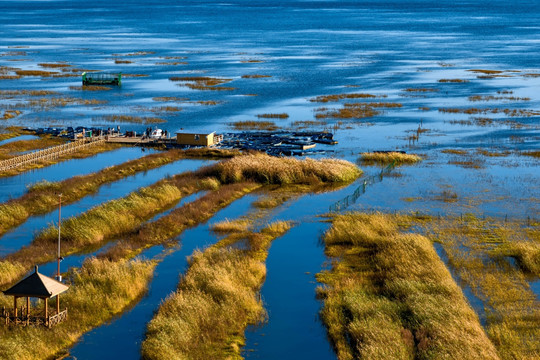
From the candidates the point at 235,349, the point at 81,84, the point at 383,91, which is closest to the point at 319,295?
the point at 235,349

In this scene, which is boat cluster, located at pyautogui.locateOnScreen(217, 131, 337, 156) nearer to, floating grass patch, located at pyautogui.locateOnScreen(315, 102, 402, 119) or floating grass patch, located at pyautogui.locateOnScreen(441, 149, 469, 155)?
floating grass patch, located at pyautogui.locateOnScreen(441, 149, 469, 155)

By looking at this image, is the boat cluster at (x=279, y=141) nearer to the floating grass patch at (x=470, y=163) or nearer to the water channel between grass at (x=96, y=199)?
the water channel between grass at (x=96, y=199)

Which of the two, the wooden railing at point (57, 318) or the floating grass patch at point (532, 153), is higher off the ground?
the floating grass patch at point (532, 153)

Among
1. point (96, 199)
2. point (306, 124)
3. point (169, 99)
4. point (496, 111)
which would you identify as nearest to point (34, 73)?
point (169, 99)

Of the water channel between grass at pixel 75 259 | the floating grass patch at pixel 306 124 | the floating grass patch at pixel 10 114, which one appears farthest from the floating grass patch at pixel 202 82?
the water channel between grass at pixel 75 259

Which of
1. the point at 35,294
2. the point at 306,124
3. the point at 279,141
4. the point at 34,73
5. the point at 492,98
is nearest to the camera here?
the point at 35,294

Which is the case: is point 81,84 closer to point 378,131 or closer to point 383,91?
point 383,91

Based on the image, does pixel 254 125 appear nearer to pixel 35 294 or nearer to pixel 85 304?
pixel 85 304
